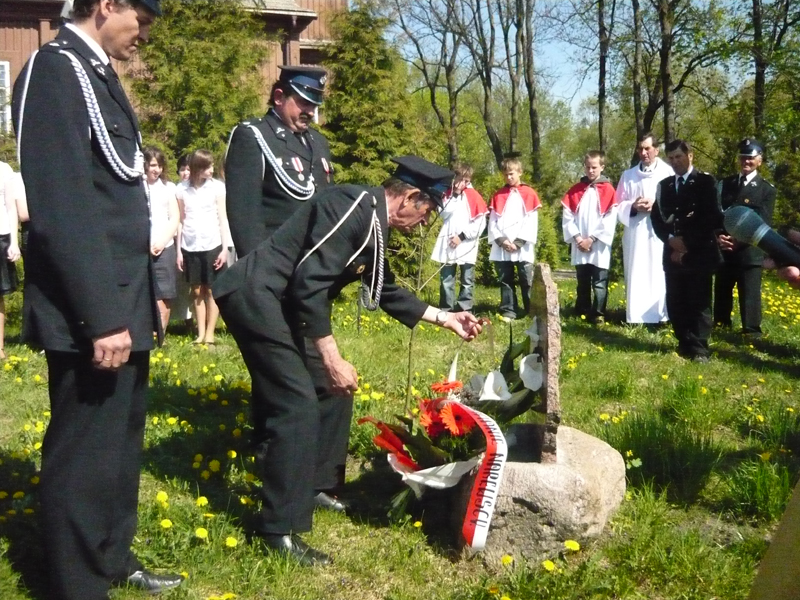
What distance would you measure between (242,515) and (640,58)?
28054 millimetres

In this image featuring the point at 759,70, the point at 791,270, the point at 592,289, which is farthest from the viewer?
the point at 759,70

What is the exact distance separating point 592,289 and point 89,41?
8.14 meters

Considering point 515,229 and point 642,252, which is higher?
point 515,229

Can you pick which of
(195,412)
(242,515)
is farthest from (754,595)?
(195,412)

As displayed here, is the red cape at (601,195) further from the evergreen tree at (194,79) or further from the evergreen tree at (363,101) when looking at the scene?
the evergreen tree at (194,79)

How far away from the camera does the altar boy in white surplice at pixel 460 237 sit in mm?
10852

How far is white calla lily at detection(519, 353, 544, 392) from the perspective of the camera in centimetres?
436

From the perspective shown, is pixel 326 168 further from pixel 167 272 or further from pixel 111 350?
pixel 167 272

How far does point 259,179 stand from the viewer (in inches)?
183

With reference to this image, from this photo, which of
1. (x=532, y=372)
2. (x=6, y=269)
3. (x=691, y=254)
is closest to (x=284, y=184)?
(x=532, y=372)

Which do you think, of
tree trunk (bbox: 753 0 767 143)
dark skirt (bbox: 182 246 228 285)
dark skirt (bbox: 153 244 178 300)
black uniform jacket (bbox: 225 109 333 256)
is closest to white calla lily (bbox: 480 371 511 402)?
black uniform jacket (bbox: 225 109 333 256)

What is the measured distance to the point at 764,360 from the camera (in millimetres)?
8000

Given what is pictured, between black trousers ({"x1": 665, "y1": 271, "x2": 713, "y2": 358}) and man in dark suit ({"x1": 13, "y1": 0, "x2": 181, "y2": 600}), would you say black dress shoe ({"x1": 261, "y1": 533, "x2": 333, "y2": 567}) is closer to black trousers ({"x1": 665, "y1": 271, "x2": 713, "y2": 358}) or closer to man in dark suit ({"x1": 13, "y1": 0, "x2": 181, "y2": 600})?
man in dark suit ({"x1": 13, "y1": 0, "x2": 181, "y2": 600})

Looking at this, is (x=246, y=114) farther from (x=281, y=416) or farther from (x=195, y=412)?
(x=281, y=416)
